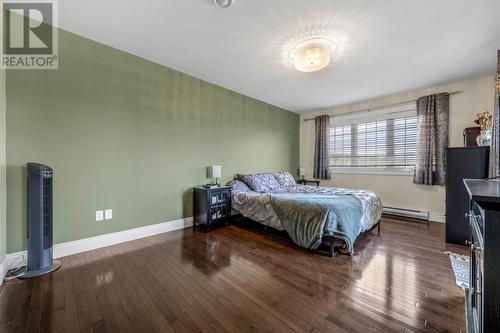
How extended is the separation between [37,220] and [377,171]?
555cm

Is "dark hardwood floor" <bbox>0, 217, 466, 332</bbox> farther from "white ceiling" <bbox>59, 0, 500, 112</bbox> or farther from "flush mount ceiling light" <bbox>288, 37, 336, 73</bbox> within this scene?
"white ceiling" <bbox>59, 0, 500, 112</bbox>

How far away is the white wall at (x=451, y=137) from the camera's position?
3518 millimetres

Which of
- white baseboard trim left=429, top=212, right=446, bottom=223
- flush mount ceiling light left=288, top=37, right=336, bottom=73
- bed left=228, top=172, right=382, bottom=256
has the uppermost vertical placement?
flush mount ceiling light left=288, top=37, right=336, bottom=73

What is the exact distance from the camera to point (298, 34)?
2416mm

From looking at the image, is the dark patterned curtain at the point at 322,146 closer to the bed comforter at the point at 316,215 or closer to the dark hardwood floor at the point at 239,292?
the bed comforter at the point at 316,215

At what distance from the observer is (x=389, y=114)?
14.7ft

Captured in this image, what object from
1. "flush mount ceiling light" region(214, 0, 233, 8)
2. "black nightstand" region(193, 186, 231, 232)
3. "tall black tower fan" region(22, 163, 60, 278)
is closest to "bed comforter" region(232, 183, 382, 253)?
"black nightstand" region(193, 186, 231, 232)

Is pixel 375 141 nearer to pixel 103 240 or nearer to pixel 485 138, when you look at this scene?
pixel 485 138

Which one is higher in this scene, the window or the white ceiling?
the white ceiling

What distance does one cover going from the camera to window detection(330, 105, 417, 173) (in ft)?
14.0

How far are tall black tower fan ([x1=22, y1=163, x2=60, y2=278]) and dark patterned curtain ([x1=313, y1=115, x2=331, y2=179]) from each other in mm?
5106

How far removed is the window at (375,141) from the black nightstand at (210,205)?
3122 millimetres

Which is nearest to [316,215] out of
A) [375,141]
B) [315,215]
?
[315,215]

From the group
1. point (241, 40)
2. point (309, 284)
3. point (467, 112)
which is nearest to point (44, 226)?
point (309, 284)
